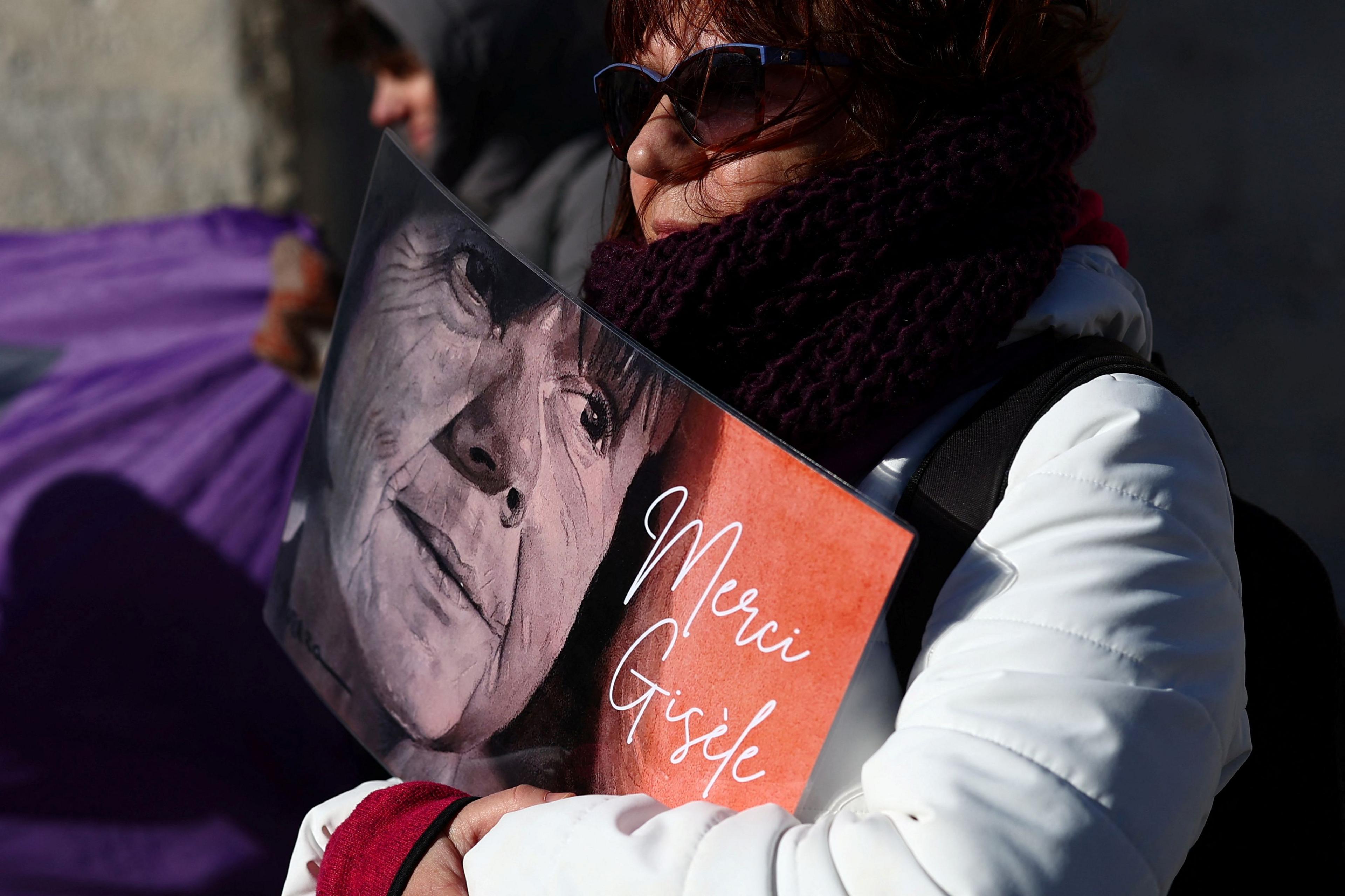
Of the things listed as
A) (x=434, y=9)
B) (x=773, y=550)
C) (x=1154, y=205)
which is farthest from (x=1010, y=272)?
(x=434, y=9)

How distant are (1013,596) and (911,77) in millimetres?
472

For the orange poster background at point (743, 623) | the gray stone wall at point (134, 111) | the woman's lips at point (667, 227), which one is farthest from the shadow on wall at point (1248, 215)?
the gray stone wall at point (134, 111)

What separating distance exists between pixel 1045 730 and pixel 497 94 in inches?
102

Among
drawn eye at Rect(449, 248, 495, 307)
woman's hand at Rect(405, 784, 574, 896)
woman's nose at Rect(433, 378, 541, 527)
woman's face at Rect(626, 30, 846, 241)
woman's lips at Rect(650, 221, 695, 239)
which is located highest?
woman's face at Rect(626, 30, 846, 241)

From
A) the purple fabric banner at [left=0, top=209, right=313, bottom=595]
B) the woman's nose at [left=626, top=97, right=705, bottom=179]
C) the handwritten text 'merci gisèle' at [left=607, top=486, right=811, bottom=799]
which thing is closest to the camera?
the handwritten text 'merci gisèle' at [left=607, top=486, right=811, bottom=799]

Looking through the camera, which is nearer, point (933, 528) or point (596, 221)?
point (933, 528)

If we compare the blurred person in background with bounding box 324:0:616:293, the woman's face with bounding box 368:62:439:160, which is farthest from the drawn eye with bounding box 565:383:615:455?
the woman's face with bounding box 368:62:439:160

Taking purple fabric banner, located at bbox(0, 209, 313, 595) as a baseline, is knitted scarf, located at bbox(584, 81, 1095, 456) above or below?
above

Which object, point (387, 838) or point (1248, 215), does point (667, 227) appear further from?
point (1248, 215)

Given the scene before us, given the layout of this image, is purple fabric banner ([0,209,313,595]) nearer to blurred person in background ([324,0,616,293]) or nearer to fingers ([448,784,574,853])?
blurred person in background ([324,0,616,293])

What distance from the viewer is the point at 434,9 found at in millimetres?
2693

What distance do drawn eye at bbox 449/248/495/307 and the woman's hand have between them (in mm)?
425

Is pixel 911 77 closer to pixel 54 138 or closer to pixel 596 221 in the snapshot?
pixel 596 221

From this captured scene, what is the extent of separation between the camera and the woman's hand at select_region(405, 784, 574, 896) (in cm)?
83
